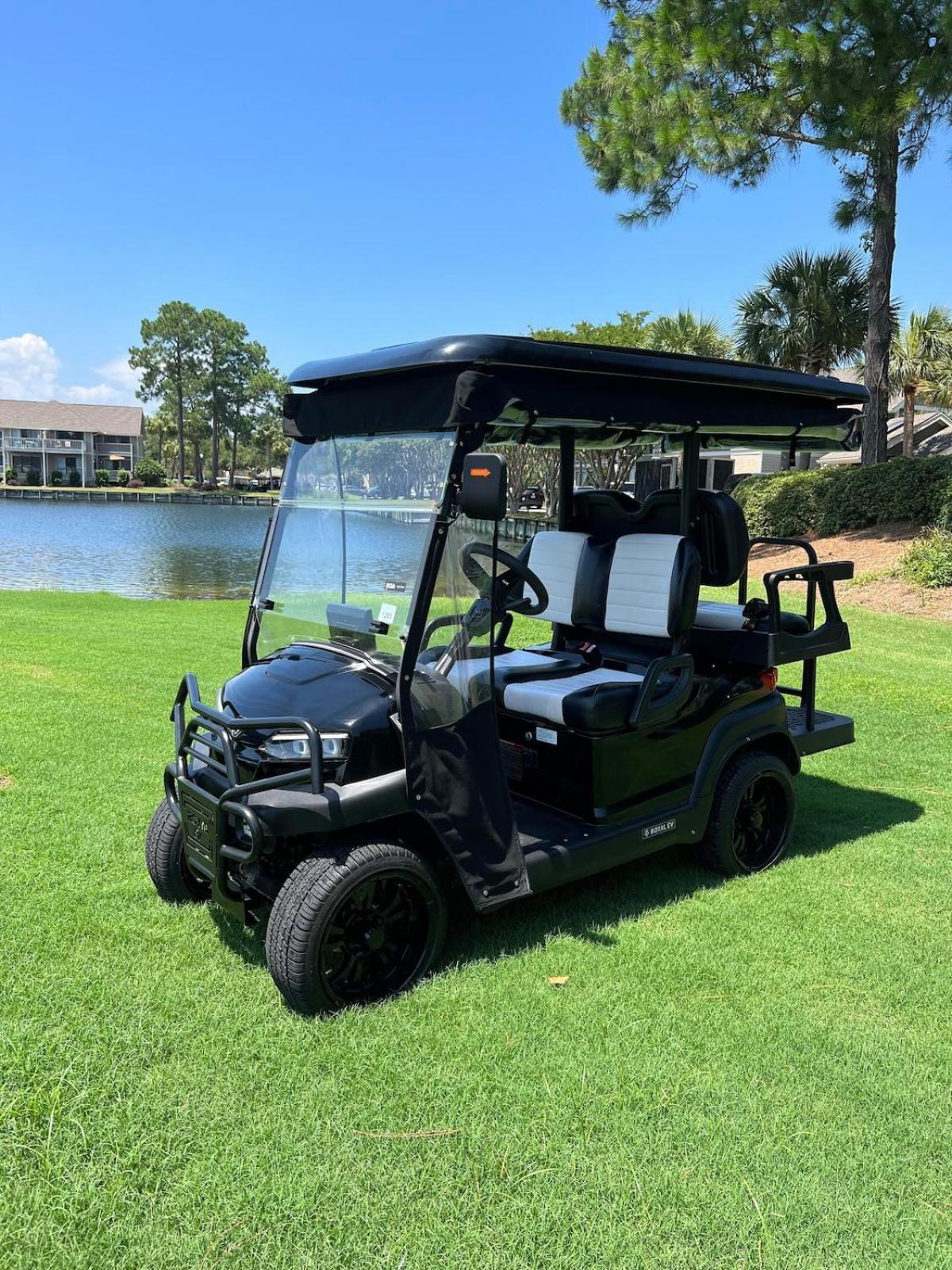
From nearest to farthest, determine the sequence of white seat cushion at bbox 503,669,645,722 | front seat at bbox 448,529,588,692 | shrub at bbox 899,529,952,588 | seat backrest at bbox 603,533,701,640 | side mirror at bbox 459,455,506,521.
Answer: side mirror at bbox 459,455,506,521, white seat cushion at bbox 503,669,645,722, seat backrest at bbox 603,533,701,640, front seat at bbox 448,529,588,692, shrub at bbox 899,529,952,588

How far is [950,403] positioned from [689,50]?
12.6 metres

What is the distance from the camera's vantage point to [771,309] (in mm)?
22219

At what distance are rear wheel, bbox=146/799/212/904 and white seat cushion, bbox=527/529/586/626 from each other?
6.35 ft

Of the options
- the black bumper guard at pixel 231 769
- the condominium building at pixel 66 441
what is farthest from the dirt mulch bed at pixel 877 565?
the condominium building at pixel 66 441

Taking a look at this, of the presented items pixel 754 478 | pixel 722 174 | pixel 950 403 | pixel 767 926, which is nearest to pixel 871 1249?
pixel 767 926

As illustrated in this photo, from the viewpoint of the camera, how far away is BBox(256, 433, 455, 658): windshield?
3098mm

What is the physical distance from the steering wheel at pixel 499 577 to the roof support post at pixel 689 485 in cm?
95

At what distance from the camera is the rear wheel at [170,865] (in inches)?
139

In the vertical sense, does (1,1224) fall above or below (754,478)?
below

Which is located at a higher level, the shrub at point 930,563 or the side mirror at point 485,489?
the side mirror at point 485,489

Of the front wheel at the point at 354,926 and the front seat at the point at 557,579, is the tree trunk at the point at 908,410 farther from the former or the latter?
the front wheel at the point at 354,926

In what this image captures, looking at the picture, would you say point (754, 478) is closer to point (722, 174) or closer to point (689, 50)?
point (722, 174)

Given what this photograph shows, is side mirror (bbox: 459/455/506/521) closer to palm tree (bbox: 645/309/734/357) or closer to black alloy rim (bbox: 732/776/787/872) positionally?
black alloy rim (bbox: 732/776/787/872)

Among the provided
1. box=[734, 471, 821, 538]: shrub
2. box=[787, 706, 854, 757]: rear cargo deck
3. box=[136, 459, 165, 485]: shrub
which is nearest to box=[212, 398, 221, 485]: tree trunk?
box=[136, 459, 165, 485]: shrub
